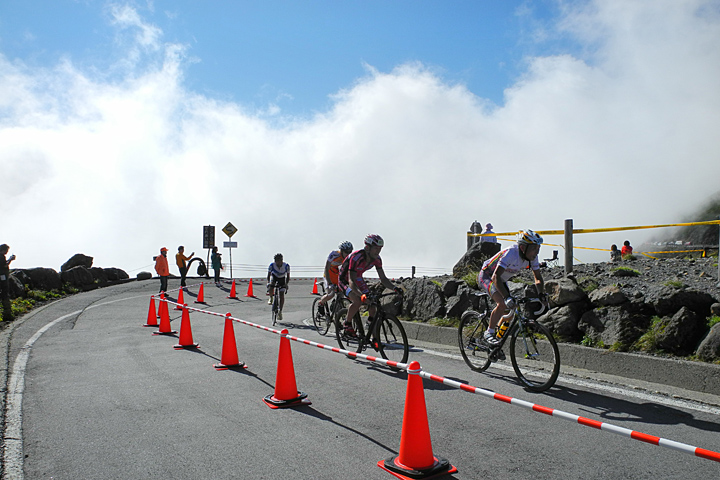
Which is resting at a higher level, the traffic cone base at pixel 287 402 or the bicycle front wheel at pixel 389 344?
the bicycle front wheel at pixel 389 344

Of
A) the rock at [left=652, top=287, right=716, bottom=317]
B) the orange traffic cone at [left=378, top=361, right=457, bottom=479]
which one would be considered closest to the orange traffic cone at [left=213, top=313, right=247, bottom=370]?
the orange traffic cone at [left=378, top=361, right=457, bottom=479]

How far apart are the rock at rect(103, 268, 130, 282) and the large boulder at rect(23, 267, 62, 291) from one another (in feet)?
19.2

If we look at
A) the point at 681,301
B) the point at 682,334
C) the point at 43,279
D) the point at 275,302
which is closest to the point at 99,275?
the point at 43,279

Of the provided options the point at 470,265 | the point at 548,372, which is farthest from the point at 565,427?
the point at 470,265

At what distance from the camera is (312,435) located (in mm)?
5023

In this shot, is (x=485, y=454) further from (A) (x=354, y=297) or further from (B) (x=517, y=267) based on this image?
(A) (x=354, y=297)

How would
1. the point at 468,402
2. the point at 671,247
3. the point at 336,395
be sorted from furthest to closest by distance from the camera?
the point at 671,247
the point at 336,395
the point at 468,402

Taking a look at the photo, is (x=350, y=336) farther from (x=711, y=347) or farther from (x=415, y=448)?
(x=711, y=347)

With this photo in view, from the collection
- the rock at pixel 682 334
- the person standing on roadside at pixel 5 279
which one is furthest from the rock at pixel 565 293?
the person standing on roadside at pixel 5 279

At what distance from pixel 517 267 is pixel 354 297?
107 inches

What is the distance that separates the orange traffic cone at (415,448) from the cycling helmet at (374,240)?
166 inches

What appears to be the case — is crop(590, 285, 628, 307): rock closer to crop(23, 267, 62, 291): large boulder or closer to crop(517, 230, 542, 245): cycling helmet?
crop(517, 230, 542, 245): cycling helmet

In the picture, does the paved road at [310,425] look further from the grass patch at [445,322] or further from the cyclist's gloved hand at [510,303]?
the grass patch at [445,322]

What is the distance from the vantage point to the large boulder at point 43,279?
2311cm
